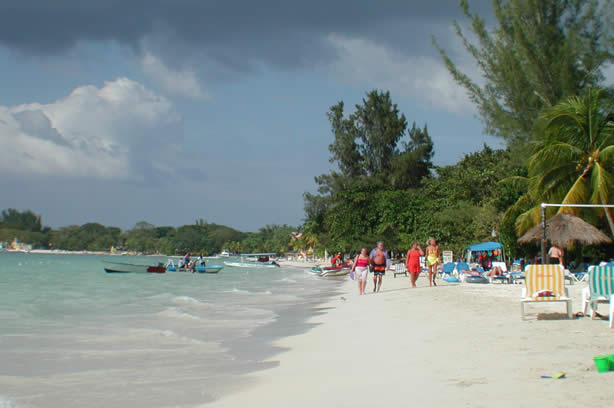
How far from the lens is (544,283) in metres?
8.46

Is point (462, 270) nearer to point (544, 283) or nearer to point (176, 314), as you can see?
point (176, 314)

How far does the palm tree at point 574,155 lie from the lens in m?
18.7

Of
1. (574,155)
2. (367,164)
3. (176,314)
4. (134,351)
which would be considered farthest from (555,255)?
(367,164)

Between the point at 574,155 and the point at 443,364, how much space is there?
1659cm

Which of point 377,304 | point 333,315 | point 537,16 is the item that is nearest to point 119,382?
point 333,315

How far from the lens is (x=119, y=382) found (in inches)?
240

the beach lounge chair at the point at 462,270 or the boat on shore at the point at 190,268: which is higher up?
the beach lounge chair at the point at 462,270

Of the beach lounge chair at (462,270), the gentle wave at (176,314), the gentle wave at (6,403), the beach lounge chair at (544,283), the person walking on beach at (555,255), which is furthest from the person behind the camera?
the beach lounge chair at (462,270)

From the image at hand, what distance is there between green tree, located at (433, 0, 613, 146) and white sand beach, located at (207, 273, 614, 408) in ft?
47.3

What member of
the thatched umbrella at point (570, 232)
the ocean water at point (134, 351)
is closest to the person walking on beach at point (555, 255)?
the thatched umbrella at point (570, 232)

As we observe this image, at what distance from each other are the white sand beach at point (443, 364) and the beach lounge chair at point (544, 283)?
1.02 ft

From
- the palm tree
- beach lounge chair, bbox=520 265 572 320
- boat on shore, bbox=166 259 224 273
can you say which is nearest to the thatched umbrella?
the palm tree

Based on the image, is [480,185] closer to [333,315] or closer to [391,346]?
[333,315]

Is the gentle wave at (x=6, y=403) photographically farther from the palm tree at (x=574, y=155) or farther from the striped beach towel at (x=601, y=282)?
the palm tree at (x=574, y=155)
